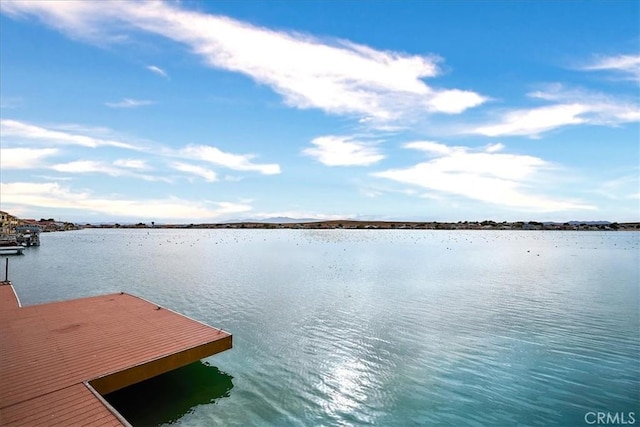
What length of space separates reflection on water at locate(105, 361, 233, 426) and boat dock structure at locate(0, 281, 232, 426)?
1.10m

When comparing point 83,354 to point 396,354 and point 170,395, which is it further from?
point 396,354

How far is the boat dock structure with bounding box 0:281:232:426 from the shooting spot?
6895mm

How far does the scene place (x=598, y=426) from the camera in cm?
876

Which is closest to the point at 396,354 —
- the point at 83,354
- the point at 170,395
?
the point at 170,395

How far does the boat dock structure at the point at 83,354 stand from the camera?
6.89 m

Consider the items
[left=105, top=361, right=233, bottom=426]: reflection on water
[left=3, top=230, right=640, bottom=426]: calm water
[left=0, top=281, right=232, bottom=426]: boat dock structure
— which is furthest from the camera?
[left=3, top=230, right=640, bottom=426]: calm water

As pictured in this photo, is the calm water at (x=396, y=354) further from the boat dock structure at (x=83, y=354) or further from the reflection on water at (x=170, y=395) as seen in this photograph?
the boat dock structure at (x=83, y=354)

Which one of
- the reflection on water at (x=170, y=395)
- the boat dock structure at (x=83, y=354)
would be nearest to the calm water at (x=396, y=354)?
the reflection on water at (x=170, y=395)

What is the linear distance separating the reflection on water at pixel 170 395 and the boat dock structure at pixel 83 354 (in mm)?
1104

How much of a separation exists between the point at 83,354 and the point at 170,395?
2759mm

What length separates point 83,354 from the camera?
953 centimetres

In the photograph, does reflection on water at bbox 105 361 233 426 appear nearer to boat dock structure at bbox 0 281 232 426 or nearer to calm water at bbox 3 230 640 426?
calm water at bbox 3 230 640 426

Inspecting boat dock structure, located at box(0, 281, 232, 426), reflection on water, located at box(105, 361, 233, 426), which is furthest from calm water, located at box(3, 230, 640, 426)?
boat dock structure, located at box(0, 281, 232, 426)

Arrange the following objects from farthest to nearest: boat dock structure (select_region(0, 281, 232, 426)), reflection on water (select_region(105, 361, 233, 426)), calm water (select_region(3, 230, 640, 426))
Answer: calm water (select_region(3, 230, 640, 426)) → reflection on water (select_region(105, 361, 233, 426)) → boat dock structure (select_region(0, 281, 232, 426))
